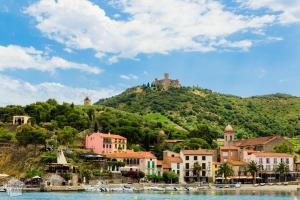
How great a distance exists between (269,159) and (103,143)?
103 feet

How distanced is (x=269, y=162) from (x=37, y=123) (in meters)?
46.4

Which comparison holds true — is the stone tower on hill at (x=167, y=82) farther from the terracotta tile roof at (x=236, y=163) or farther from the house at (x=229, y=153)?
the terracotta tile roof at (x=236, y=163)

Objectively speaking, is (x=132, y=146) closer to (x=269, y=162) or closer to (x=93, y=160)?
(x=93, y=160)

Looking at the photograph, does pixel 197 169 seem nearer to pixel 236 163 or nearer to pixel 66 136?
pixel 236 163

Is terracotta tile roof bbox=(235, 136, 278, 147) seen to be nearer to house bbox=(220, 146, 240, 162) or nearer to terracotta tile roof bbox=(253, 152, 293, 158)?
terracotta tile roof bbox=(253, 152, 293, 158)

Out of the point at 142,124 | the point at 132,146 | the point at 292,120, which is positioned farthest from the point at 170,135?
the point at 292,120

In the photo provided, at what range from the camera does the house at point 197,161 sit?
338ft

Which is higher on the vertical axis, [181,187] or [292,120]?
[292,120]

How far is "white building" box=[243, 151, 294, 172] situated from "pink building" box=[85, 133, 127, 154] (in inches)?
967

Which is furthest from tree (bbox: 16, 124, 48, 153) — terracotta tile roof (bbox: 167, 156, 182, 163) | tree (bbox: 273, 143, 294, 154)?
tree (bbox: 273, 143, 294, 154)

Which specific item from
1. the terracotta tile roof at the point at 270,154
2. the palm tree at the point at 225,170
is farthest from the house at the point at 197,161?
the terracotta tile roof at the point at 270,154

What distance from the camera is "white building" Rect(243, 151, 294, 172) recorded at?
107812mm

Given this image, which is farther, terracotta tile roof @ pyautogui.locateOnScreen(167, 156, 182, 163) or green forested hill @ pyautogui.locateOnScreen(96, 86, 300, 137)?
green forested hill @ pyautogui.locateOnScreen(96, 86, 300, 137)

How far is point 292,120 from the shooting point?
15900 centimetres
